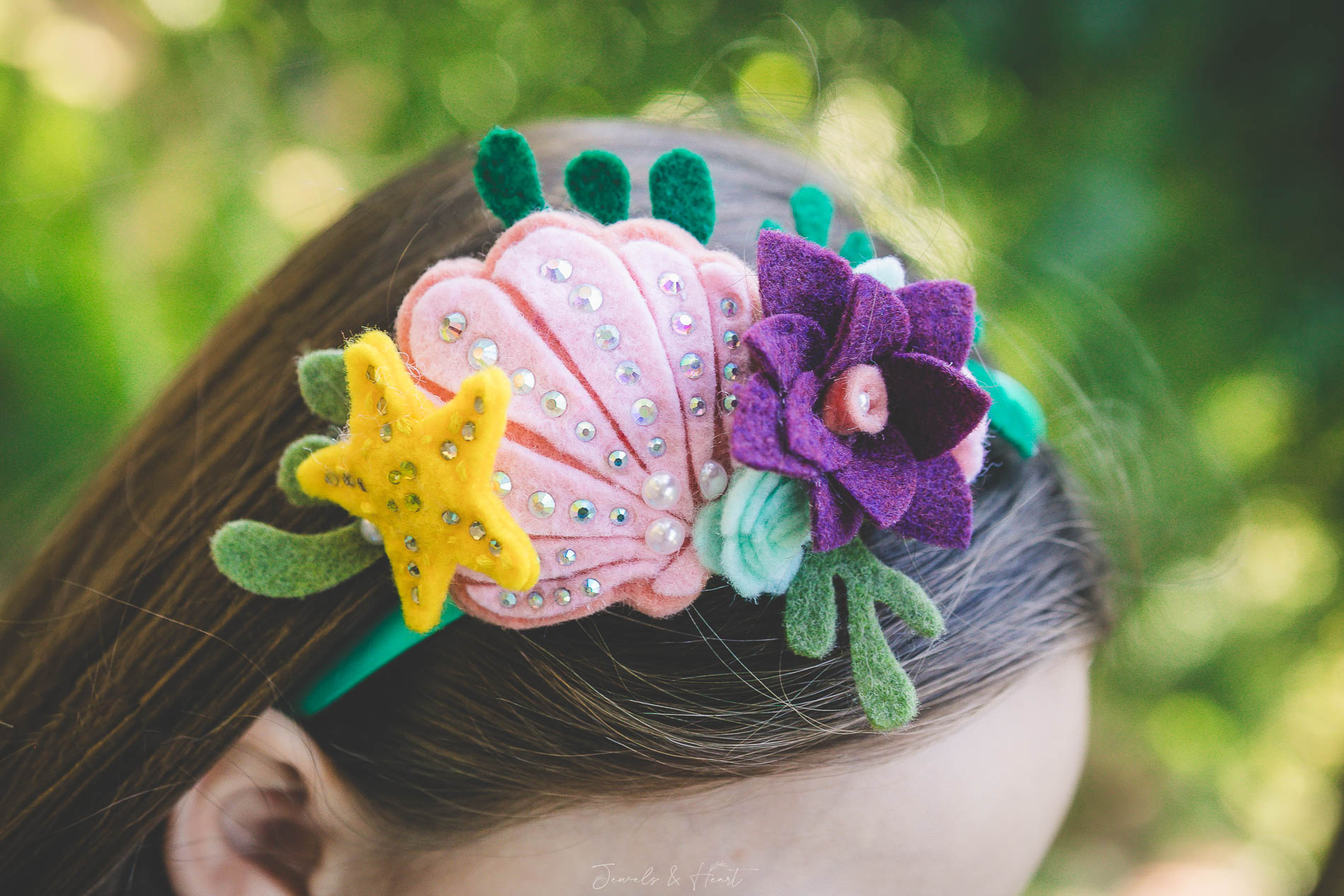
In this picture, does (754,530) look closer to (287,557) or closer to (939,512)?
(939,512)

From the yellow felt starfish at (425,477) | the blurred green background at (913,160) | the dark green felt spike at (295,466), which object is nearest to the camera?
the yellow felt starfish at (425,477)

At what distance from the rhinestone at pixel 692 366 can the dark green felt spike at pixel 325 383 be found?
21cm

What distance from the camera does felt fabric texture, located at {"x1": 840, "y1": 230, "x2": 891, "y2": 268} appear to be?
569mm

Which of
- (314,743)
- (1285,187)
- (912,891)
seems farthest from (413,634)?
(1285,187)

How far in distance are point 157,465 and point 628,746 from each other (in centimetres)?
48

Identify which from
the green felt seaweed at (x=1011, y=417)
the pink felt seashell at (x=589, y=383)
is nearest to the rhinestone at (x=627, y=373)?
the pink felt seashell at (x=589, y=383)

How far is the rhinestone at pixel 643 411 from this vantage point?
0.48 m

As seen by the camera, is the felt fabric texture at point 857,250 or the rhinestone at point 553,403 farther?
the felt fabric texture at point 857,250

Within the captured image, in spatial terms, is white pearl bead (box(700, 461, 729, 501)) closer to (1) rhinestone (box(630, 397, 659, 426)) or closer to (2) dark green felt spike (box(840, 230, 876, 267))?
(1) rhinestone (box(630, 397, 659, 426))

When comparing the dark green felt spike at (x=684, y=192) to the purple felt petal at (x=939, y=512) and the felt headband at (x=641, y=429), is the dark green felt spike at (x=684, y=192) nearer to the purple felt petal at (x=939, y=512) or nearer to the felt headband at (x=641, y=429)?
the felt headband at (x=641, y=429)

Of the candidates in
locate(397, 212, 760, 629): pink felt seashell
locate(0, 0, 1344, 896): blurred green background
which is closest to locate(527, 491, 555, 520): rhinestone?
locate(397, 212, 760, 629): pink felt seashell

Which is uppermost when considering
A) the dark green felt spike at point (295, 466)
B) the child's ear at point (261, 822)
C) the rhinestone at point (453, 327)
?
the rhinestone at point (453, 327)

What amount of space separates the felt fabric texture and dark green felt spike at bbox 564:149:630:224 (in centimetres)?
15

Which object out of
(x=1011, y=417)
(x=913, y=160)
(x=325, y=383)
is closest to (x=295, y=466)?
(x=325, y=383)
